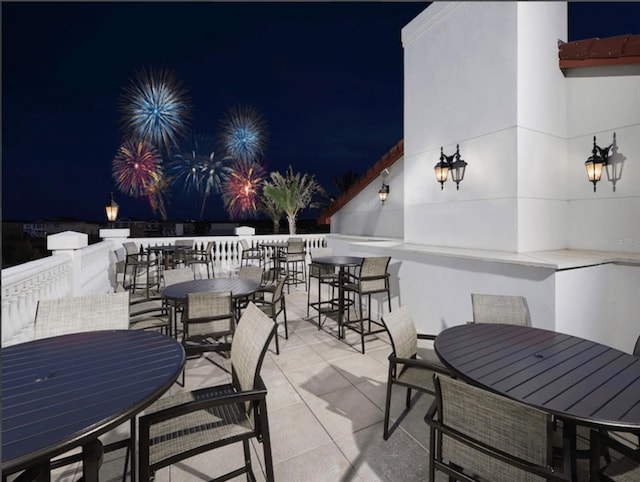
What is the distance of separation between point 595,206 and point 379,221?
4613 millimetres

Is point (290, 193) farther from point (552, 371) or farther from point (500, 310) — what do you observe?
point (552, 371)

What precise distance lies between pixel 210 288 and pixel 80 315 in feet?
4.20

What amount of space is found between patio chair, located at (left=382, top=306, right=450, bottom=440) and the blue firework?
18.2 meters

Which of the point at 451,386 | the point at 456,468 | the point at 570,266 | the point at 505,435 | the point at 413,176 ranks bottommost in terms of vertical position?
the point at 456,468

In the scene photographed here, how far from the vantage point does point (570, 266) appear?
2912 millimetres

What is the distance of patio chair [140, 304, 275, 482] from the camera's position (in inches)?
55.7

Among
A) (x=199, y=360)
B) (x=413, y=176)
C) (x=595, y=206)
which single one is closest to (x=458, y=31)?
(x=413, y=176)

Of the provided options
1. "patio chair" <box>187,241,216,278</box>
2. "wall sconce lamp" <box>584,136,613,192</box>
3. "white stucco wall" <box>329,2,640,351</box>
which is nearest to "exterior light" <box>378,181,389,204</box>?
"white stucco wall" <box>329,2,640,351</box>

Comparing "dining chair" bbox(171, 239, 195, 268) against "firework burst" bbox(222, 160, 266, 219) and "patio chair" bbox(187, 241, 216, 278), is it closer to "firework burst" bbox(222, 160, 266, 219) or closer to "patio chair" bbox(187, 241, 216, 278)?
"patio chair" bbox(187, 241, 216, 278)

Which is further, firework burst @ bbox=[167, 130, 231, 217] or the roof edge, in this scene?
firework burst @ bbox=[167, 130, 231, 217]

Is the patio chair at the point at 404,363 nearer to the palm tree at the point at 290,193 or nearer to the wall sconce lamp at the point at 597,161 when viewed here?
the wall sconce lamp at the point at 597,161

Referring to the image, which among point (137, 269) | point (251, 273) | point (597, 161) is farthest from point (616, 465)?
point (137, 269)

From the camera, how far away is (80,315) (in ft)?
7.72

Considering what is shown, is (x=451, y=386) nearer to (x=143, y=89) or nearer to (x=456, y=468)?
(x=456, y=468)
